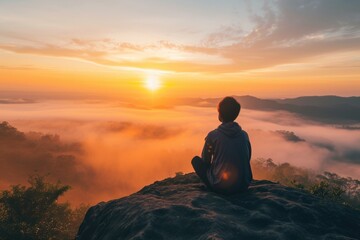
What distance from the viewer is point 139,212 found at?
5.95 meters

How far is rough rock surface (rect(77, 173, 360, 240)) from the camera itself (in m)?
5.02

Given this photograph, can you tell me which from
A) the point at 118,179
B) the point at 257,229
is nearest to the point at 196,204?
the point at 257,229

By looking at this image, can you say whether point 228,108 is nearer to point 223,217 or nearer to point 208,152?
point 208,152

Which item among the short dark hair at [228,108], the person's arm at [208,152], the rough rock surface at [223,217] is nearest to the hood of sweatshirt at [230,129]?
the short dark hair at [228,108]

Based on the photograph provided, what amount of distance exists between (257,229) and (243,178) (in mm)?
2133

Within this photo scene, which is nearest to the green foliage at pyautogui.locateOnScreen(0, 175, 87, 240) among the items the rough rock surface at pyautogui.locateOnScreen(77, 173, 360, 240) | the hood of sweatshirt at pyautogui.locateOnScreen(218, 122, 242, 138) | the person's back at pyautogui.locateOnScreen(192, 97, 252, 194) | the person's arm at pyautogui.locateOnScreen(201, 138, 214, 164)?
the rough rock surface at pyautogui.locateOnScreen(77, 173, 360, 240)

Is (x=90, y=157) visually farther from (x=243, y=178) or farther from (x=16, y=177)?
(x=243, y=178)

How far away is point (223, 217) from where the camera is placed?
Answer: 5.44 m

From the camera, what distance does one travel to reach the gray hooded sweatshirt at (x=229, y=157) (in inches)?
281

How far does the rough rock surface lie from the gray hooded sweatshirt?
35 centimetres

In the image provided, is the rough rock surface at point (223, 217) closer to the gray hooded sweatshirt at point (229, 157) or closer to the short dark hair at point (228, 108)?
the gray hooded sweatshirt at point (229, 157)

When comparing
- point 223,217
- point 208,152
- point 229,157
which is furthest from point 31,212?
point 223,217

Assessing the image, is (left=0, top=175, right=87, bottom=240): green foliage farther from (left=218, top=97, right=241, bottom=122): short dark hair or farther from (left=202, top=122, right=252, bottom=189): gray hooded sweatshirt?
(left=218, top=97, right=241, bottom=122): short dark hair

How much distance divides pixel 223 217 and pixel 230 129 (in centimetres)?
244
